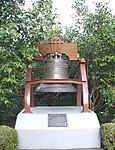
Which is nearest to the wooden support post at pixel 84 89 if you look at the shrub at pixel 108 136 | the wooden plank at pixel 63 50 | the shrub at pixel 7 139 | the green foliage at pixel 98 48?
the wooden plank at pixel 63 50

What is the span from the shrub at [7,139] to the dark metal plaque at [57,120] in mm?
632

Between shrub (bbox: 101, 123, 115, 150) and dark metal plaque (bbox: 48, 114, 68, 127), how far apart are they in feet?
2.08

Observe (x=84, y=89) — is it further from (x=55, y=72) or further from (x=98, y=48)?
(x=98, y=48)

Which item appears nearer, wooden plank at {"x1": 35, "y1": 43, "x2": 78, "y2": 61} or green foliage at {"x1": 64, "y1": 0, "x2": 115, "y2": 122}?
wooden plank at {"x1": 35, "y1": 43, "x2": 78, "y2": 61}

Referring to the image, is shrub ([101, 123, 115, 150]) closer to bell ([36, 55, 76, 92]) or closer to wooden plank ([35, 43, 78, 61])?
bell ([36, 55, 76, 92])

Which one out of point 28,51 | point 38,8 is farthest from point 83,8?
point 28,51

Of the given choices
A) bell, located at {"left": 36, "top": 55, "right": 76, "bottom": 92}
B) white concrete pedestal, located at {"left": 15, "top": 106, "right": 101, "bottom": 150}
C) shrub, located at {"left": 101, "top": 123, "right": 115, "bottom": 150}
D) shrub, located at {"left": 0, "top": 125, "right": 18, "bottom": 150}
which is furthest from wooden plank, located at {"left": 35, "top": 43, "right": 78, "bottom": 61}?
shrub, located at {"left": 0, "top": 125, "right": 18, "bottom": 150}

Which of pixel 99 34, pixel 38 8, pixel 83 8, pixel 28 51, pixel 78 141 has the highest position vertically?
pixel 83 8

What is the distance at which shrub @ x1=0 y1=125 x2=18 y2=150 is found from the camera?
10.0ft

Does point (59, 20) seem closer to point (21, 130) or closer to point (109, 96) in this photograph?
point (109, 96)

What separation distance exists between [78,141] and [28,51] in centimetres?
171

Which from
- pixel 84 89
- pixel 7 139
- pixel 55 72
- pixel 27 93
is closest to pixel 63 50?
pixel 55 72

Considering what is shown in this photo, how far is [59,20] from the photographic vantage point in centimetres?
648

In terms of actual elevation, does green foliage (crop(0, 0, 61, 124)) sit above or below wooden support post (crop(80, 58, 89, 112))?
above
